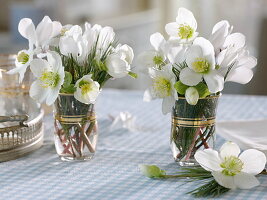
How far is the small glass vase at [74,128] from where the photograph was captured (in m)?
1.36

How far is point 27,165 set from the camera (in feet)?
4.59

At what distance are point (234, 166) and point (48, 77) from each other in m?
0.47

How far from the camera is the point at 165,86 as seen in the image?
1.28m

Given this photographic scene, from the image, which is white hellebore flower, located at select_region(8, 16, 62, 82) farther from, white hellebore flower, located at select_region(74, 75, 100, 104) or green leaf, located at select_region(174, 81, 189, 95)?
green leaf, located at select_region(174, 81, 189, 95)

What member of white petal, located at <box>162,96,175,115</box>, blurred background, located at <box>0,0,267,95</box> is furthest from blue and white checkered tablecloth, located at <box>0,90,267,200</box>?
blurred background, located at <box>0,0,267,95</box>

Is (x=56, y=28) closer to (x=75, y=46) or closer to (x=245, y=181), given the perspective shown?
(x=75, y=46)

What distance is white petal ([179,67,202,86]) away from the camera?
1231 mm

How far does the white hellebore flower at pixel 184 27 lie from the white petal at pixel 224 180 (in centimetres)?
33

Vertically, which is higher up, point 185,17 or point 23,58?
point 185,17

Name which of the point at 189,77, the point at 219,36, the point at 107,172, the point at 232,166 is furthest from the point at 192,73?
the point at 107,172

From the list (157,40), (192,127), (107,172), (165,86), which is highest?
(157,40)

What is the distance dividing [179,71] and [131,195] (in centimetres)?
31

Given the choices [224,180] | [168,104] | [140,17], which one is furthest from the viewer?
[140,17]

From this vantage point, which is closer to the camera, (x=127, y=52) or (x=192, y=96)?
(x=192, y=96)
